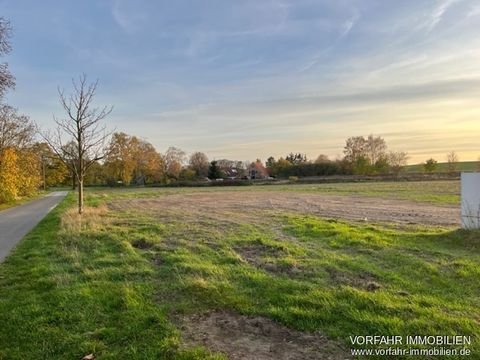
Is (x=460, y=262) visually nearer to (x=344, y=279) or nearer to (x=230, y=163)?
(x=344, y=279)

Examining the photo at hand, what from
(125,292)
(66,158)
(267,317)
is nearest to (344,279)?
(267,317)

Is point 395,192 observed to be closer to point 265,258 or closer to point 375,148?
point 265,258

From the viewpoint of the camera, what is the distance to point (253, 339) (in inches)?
187

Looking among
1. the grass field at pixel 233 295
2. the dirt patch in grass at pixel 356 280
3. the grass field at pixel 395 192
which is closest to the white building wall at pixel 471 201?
the grass field at pixel 233 295

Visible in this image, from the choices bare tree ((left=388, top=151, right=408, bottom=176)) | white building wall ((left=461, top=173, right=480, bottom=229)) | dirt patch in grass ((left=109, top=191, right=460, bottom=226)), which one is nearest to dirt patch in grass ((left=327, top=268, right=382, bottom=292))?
white building wall ((left=461, top=173, right=480, bottom=229))

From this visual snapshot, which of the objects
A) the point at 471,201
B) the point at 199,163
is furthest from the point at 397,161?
the point at 471,201

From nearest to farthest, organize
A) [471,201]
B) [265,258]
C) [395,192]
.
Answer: [265,258], [471,201], [395,192]

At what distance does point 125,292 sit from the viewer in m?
6.63

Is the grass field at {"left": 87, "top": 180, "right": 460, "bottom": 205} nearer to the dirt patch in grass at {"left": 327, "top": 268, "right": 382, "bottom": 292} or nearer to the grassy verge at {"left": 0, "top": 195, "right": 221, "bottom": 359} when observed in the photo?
the dirt patch in grass at {"left": 327, "top": 268, "right": 382, "bottom": 292}

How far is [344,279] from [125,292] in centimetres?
379

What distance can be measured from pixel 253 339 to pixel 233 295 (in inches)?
65.0

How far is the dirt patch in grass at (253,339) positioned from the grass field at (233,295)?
21 millimetres

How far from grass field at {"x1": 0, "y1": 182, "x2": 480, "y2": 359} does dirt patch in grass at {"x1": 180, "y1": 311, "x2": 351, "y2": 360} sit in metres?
0.02

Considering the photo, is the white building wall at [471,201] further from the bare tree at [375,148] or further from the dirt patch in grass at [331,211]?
the bare tree at [375,148]
